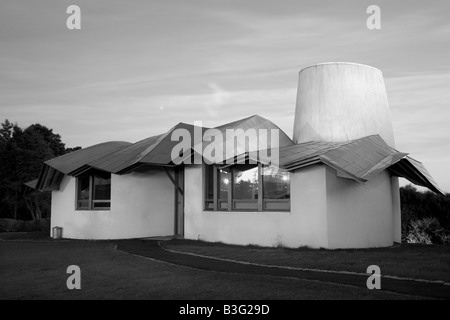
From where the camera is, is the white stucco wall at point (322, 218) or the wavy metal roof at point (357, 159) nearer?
the wavy metal roof at point (357, 159)

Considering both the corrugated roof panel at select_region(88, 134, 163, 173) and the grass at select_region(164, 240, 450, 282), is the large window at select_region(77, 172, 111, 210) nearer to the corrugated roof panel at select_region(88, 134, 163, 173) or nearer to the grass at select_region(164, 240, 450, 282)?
the corrugated roof panel at select_region(88, 134, 163, 173)

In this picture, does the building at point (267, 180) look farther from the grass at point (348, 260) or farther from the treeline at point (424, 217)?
the treeline at point (424, 217)

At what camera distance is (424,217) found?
23.6m

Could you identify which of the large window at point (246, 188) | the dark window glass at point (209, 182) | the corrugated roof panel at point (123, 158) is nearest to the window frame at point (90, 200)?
the corrugated roof panel at point (123, 158)

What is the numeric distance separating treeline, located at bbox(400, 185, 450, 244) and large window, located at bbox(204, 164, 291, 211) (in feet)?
33.5

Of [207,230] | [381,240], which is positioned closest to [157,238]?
[207,230]

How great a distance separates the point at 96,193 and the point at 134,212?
245cm

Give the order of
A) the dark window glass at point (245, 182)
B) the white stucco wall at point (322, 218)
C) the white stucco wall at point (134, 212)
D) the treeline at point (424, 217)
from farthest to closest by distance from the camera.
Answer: the treeline at point (424, 217), the white stucco wall at point (134, 212), the dark window glass at point (245, 182), the white stucco wall at point (322, 218)

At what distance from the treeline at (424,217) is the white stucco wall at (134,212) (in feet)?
41.0

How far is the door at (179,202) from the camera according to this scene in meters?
20.9

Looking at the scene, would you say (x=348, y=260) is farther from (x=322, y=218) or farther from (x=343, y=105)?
(x=343, y=105)

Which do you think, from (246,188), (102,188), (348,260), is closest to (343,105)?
(246,188)

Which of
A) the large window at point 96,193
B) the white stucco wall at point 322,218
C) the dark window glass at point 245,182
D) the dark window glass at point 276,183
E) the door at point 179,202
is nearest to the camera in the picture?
the white stucco wall at point 322,218
